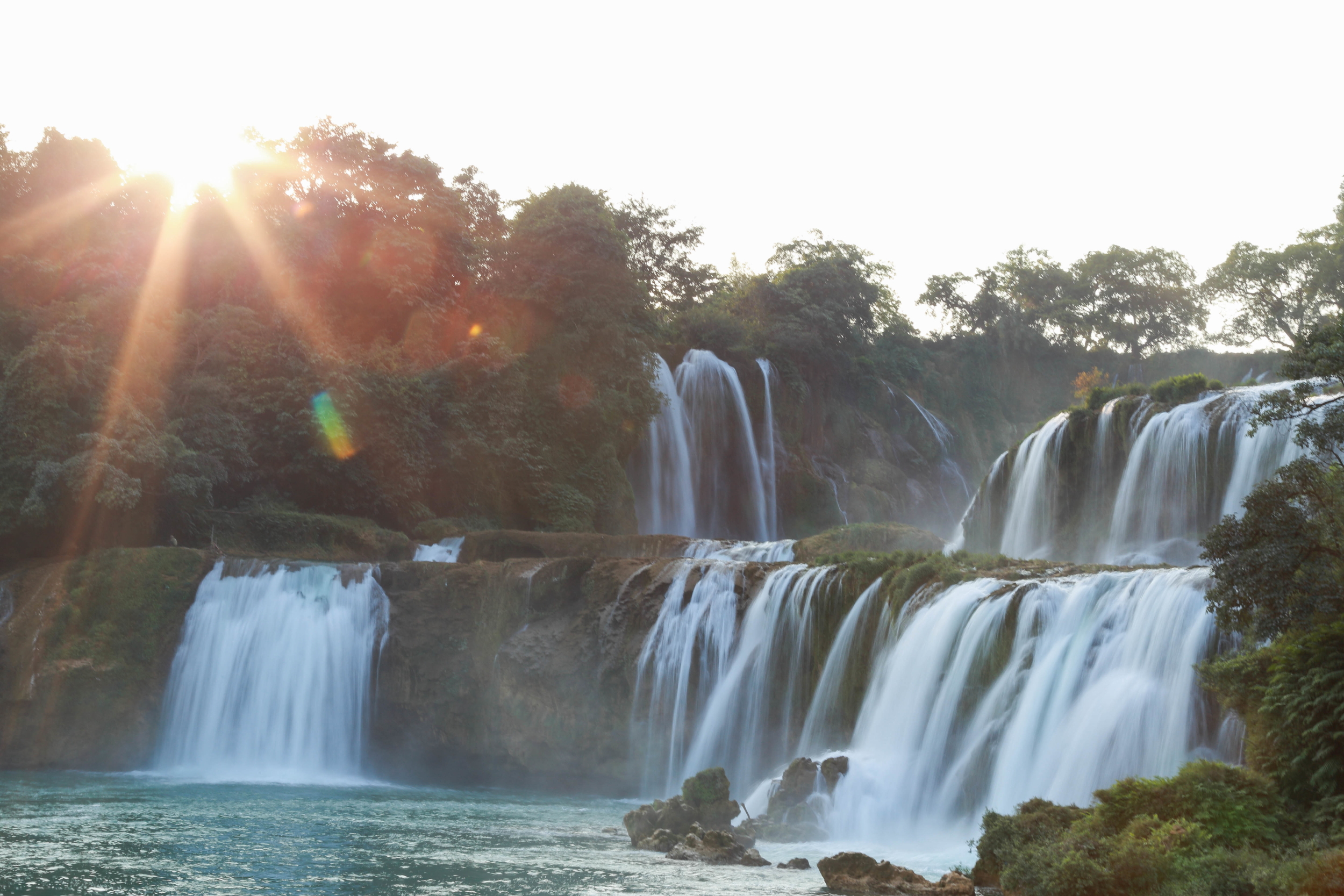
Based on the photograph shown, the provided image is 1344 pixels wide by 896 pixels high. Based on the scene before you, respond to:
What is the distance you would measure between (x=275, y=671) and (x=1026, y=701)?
1906 centimetres

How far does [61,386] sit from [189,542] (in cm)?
565

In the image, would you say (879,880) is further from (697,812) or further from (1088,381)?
(1088,381)

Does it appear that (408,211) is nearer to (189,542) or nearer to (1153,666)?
(189,542)

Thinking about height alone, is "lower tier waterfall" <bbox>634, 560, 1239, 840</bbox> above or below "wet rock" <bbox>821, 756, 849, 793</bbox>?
above

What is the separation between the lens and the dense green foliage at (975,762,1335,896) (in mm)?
10102

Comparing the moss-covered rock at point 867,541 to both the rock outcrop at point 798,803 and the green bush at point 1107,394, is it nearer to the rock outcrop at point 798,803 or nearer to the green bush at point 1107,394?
the green bush at point 1107,394

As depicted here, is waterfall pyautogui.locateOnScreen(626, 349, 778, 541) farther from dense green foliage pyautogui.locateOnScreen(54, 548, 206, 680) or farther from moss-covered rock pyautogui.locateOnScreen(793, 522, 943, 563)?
dense green foliage pyautogui.locateOnScreen(54, 548, 206, 680)

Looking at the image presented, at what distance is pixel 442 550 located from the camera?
33844mm

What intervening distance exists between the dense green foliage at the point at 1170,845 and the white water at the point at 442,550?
22.7m

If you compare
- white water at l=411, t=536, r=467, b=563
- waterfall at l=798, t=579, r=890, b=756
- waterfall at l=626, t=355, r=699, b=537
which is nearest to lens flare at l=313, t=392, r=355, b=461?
white water at l=411, t=536, r=467, b=563

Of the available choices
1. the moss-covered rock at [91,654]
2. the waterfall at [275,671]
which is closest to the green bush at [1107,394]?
the waterfall at [275,671]

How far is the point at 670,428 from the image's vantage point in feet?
151

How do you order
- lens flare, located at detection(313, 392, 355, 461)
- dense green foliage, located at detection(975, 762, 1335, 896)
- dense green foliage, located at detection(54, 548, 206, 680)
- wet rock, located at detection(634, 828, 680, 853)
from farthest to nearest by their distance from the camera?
lens flare, located at detection(313, 392, 355, 461)
dense green foliage, located at detection(54, 548, 206, 680)
wet rock, located at detection(634, 828, 680, 853)
dense green foliage, located at detection(975, 762, 1335, 896)

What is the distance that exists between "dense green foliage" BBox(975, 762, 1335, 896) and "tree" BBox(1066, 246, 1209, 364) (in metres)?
56.9
